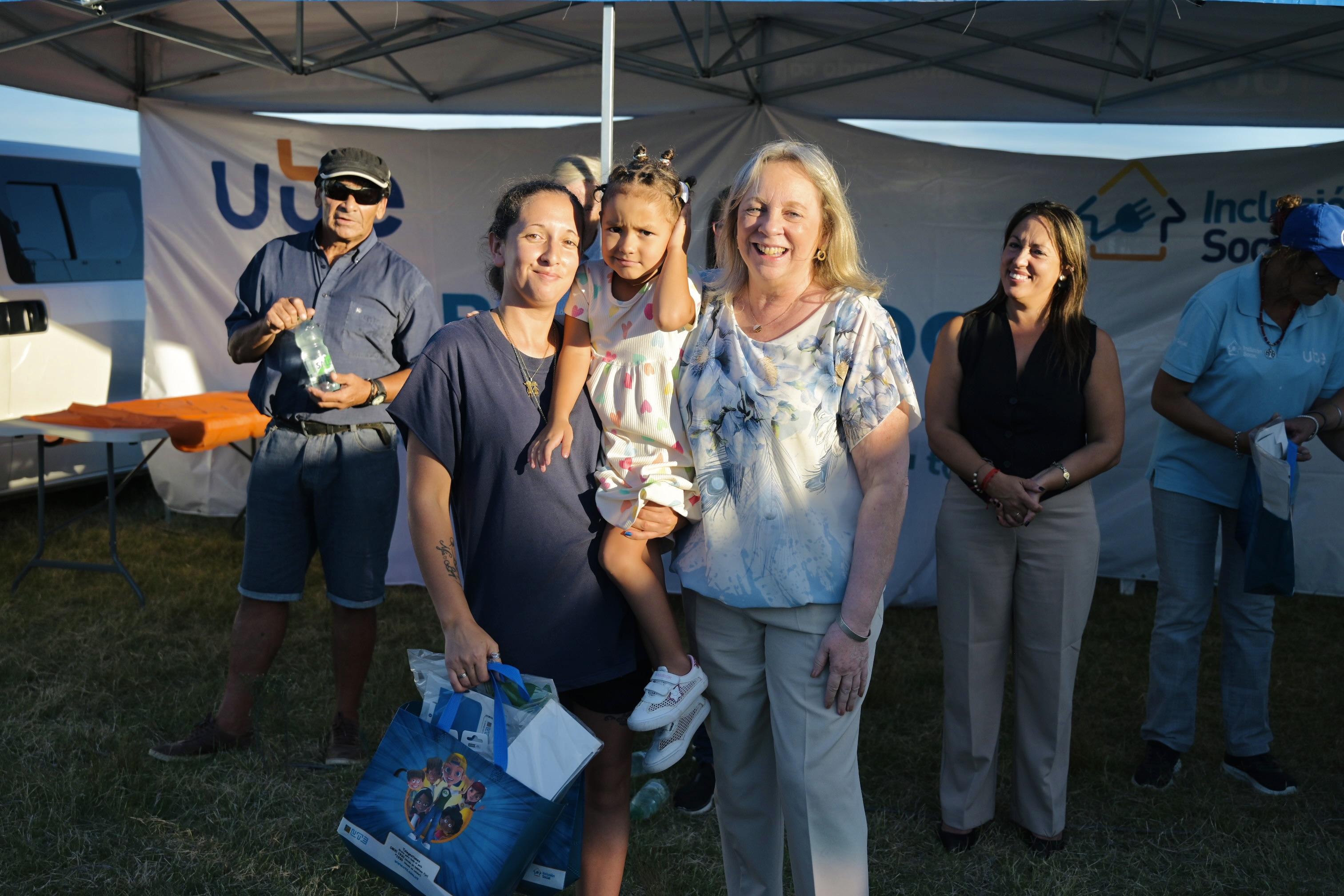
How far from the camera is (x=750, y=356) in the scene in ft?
6.39

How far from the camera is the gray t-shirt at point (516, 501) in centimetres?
197

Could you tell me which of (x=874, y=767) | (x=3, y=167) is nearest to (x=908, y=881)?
(x=874, y=767)

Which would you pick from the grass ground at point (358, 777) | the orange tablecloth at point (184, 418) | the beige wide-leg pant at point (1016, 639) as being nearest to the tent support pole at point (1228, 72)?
the beige wide-leg pant at point (1016, 639)

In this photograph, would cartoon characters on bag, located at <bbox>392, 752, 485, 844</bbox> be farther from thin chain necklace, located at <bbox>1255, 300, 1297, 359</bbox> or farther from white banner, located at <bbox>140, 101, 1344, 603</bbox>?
white banner, located at <bbox>140, 101, 1344, 603</bbox>

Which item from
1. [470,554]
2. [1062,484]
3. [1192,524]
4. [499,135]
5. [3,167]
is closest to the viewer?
[470,554]

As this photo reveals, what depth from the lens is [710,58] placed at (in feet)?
15.3

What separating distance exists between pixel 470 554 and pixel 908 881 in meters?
1.60

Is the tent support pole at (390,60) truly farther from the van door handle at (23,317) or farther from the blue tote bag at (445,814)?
the blue tote bag at (445,814)

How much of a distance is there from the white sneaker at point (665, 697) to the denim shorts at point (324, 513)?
5.10ft

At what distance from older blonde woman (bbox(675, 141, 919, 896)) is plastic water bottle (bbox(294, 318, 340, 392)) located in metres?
1.45

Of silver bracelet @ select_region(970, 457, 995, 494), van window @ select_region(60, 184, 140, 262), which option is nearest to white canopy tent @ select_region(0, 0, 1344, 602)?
van window @ select_region(60, 184, 140, 262)

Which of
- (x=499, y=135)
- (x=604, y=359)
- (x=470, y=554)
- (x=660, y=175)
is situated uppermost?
(x=499, y=135)

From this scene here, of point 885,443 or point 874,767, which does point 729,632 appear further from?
point 874,767

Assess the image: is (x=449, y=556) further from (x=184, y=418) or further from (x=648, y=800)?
(x=184, y=418)
